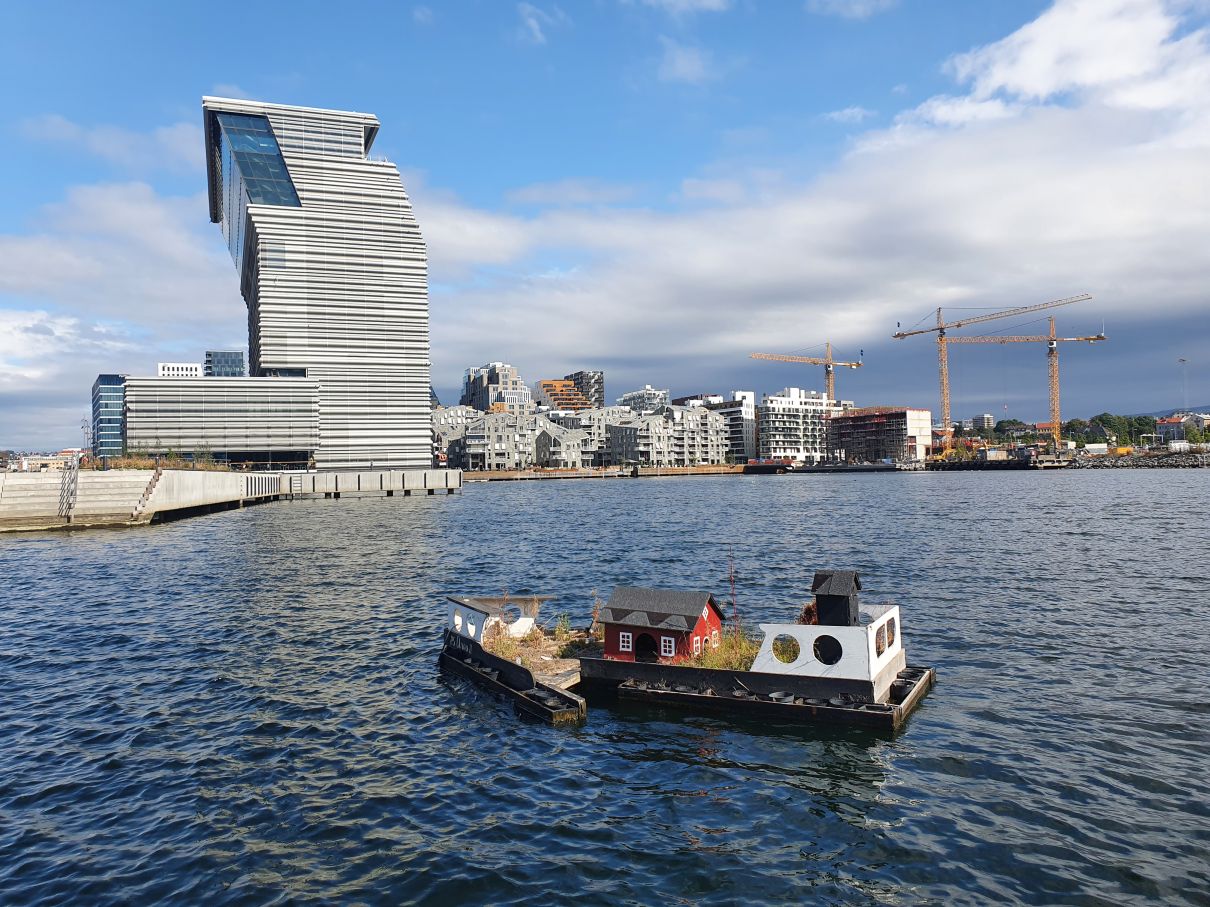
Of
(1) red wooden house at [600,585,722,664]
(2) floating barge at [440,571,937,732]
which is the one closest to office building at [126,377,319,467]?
(2) floating barge at [440,571,937,732]

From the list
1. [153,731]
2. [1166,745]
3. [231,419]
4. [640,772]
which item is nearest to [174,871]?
[153,731]

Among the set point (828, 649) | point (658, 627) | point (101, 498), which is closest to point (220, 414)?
point (101, 498)

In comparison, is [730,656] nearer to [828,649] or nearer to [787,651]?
[787,651]

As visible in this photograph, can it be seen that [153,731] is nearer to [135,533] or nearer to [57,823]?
[57,823]

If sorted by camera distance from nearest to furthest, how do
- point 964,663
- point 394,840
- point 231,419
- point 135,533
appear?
point 394,840 < point 964,663 < point 135,533 < point 231,419

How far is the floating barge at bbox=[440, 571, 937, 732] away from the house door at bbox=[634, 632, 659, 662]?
0.04m

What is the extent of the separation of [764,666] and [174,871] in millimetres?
16886

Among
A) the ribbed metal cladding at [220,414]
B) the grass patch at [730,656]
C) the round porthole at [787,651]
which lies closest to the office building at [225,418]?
the ribbed metal cladding at [220,414]

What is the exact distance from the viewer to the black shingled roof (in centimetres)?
2603

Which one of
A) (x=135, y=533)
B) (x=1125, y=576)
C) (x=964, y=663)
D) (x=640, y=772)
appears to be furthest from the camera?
(x=135, y=533)

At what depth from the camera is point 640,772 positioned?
66.2 feet

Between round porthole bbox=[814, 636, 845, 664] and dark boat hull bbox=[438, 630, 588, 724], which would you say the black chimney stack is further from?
dark boat hull bbox=[438, 630, 588, 724]

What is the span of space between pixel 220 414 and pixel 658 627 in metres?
191

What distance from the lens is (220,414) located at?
18775 cm
